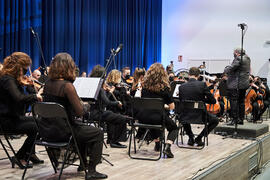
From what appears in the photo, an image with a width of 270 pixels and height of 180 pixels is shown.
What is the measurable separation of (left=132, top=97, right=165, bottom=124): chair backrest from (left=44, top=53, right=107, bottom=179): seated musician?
0.97 metres

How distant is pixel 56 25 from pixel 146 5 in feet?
15.3

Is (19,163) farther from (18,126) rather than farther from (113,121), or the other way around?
(113,121)

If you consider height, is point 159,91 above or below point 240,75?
below

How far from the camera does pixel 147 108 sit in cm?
401

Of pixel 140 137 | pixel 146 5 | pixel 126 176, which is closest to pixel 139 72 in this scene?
pixel 140 137

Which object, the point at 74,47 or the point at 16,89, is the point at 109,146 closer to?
the point at 16,89

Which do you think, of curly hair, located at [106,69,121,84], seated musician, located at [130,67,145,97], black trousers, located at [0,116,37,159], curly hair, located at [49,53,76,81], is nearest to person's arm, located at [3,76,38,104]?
black trousers, located at [0,116,37,159]

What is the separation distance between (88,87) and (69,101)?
94cm

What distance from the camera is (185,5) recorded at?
13273 millimetres

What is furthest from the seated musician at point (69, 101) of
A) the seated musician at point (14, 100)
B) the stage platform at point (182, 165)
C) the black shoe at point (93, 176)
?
the seated musician at point (14, 100)

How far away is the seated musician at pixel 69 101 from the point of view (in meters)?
2.96

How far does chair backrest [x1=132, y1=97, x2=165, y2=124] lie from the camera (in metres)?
3.94

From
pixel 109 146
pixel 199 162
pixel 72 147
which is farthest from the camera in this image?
pixel 109 146

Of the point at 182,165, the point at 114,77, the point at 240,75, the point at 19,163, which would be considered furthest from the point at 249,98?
the point at 19,163
